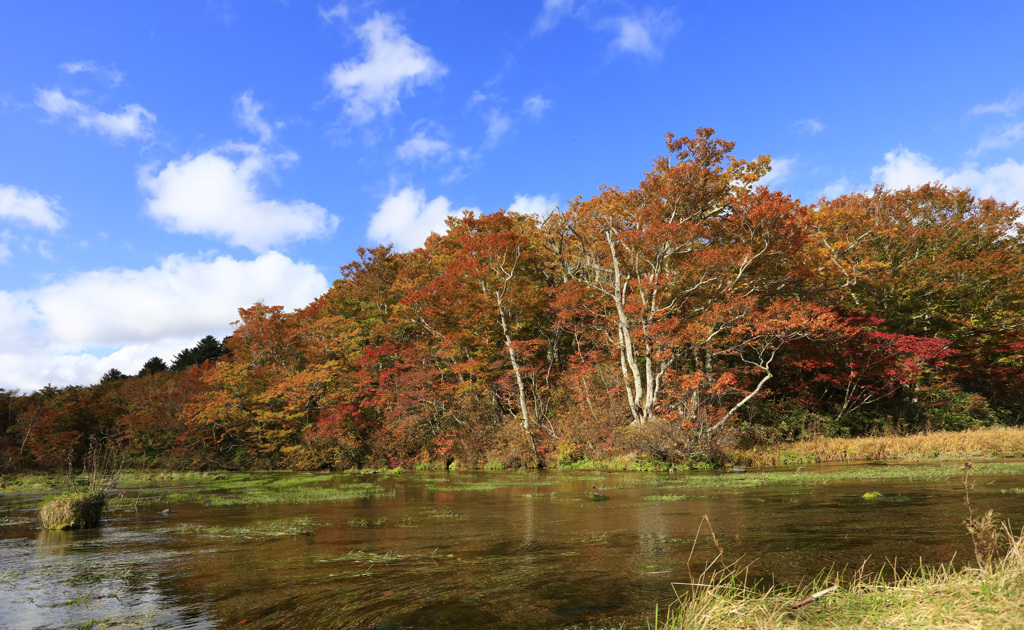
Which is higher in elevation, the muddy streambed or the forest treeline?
the forest treeline

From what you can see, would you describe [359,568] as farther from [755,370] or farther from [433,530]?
[755,370]

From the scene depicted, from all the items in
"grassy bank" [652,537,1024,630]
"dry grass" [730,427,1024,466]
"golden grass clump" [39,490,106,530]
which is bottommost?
"dry grass" [730,427,1024,466]

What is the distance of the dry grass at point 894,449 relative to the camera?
19.2 metres

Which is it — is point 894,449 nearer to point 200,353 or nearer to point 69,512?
point 69,512

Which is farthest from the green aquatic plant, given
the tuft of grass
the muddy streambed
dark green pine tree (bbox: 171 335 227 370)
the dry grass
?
dark green pine tree (bbox: 171 335 227 370)

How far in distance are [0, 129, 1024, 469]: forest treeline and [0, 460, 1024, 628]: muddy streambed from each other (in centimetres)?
970

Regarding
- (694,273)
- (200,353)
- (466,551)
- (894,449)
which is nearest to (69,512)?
(466,551)

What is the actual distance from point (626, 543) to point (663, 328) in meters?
15.8

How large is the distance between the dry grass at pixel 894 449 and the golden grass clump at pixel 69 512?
65.3 ft

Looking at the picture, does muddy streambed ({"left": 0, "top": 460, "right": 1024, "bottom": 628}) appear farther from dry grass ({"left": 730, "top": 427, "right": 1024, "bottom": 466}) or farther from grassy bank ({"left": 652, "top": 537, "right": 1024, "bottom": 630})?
dry grass ({"left": 730, "top": 427, "right": 1024, "bottom": 466})

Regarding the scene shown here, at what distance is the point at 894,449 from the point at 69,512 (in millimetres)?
25294

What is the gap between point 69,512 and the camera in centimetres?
1170

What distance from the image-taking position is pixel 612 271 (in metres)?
25.3

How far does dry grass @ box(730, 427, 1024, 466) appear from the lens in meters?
19.2
